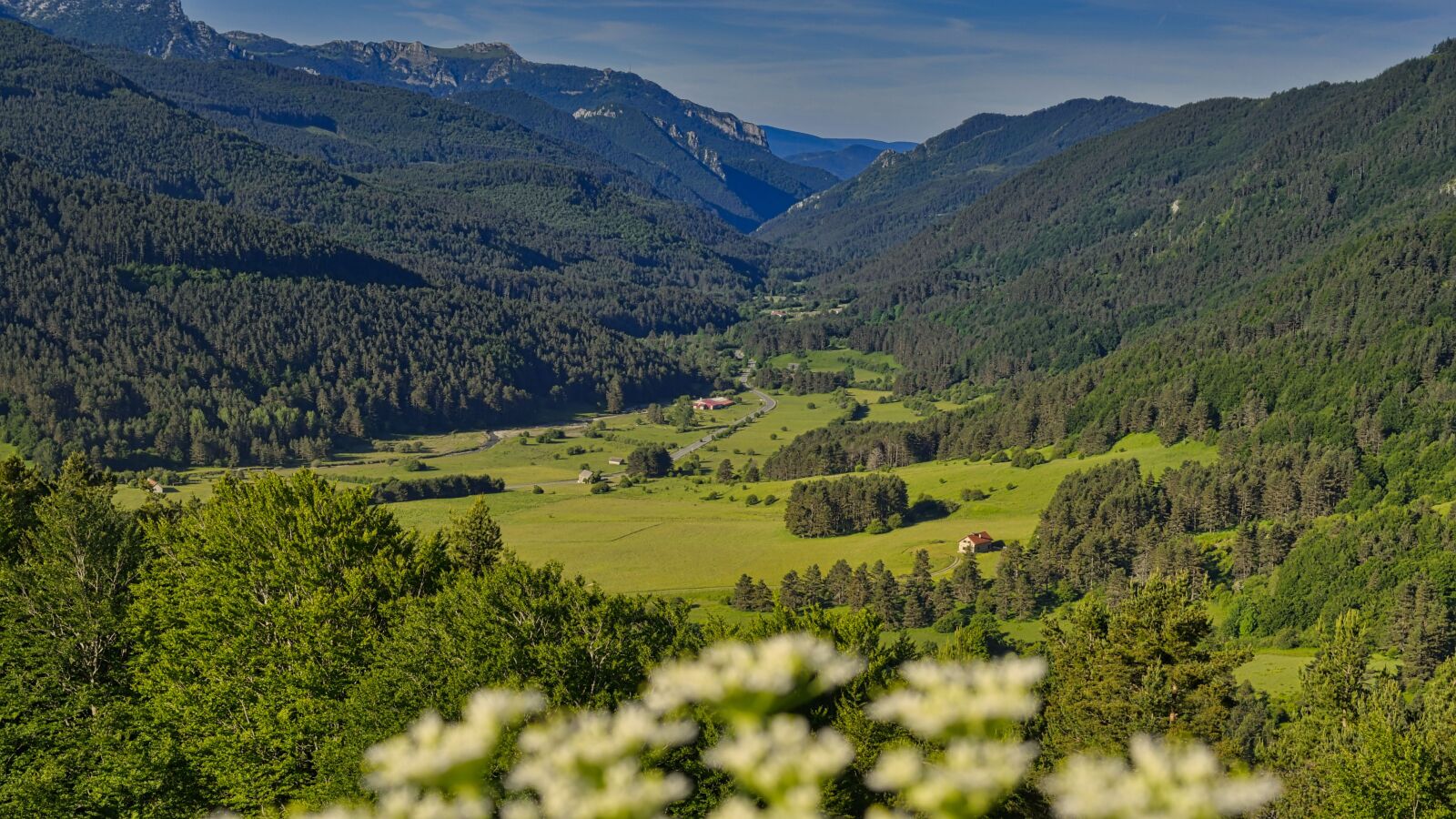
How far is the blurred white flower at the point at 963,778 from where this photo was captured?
4.75 m

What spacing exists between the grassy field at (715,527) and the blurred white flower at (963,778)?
12775cm

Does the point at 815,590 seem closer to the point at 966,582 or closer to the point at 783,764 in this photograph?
the point at 966,582

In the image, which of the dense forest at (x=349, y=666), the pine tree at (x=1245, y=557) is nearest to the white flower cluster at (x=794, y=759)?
the dense forest at (x=349, y=666)

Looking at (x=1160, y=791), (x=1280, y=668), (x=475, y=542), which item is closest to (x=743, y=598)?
(x=1280, y=668)

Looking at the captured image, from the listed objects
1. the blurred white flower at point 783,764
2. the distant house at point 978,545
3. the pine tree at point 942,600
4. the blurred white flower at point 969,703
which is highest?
the blurred white flower at point 969,703

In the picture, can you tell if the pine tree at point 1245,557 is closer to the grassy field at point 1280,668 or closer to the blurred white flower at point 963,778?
the grassy field at point 1280,668

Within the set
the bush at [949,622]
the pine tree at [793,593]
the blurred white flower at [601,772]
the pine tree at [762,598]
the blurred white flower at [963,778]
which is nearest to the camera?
the blurred white flower at [963,778]

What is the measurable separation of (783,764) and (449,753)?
1.73 meters

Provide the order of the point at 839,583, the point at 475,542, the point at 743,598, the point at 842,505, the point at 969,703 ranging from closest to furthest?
1. the point at 969,703
2. the point at 475,542
3. the point at 743,598
4. the point at 839,583
5. the point at 842,505

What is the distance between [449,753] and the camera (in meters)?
5.10

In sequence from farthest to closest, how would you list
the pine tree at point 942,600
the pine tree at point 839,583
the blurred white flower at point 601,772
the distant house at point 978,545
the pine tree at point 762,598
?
1. the distant house at point 978,545
2. the pine tree at point 839,583
3. the pine tree at point 762,598
4. the pine tree at point 942,600
5. the blurred white flower at point 601,772

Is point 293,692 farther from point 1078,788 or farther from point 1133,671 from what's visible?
point 1078,788

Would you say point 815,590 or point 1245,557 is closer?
point 815,590

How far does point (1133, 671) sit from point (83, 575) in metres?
54.5
